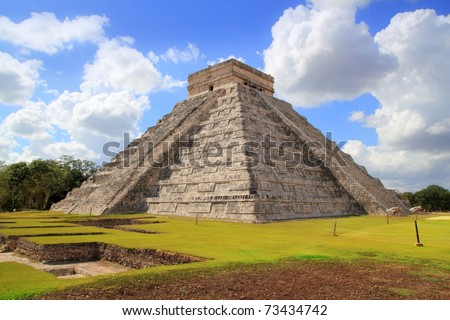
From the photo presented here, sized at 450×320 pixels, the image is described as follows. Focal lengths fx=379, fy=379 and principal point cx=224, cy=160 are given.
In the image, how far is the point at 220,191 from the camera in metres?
22.5

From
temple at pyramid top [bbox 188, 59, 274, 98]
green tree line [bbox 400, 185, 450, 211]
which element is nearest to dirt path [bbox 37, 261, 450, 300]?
temple at pyramid top [bbox 188, 59, 274, 98]

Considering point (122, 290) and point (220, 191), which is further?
point (220, 191)

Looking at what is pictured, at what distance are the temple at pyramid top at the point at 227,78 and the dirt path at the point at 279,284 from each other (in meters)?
29.9

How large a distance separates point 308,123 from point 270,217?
19922 mm

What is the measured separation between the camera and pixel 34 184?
45.2m

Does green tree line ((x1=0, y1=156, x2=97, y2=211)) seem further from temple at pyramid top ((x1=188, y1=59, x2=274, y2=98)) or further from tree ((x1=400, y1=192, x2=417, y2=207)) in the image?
tree ((x1=400, y1=192, x2=417, y2=207))

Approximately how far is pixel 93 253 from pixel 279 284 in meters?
7.43

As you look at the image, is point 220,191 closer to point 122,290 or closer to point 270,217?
point 270,217

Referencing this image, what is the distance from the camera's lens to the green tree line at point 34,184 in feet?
145

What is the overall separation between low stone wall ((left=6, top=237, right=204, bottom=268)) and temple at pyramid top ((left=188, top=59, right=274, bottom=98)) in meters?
26.5

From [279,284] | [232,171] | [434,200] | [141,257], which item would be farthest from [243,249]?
[434,200]

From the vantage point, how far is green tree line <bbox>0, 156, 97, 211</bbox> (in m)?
44.3

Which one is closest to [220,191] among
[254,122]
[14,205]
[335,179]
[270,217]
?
[270,217]

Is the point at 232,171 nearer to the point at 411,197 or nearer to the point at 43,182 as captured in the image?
the point at 43,182
